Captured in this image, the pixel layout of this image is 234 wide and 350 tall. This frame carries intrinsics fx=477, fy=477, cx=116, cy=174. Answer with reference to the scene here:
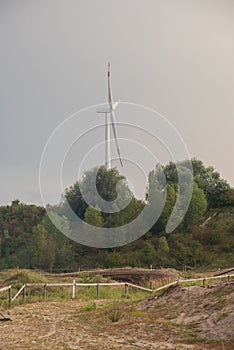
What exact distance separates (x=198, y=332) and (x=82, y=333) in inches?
145

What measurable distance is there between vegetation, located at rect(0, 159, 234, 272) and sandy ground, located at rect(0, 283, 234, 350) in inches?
1365

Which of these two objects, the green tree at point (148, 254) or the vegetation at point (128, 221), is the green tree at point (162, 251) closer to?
the vegetation at point (128, 221)

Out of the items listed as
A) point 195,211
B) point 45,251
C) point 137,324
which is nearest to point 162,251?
point 195,211

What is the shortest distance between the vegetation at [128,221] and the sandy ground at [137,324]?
34683mm

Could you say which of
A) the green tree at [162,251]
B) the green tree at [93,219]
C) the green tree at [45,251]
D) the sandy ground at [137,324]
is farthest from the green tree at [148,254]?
the sandy ground at [137,324]

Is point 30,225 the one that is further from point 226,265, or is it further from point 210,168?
point 226,265

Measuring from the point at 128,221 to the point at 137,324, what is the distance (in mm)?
53896

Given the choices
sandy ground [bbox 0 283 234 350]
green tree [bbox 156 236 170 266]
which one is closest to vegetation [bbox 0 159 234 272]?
green tree [bbox 156 236 170 266]

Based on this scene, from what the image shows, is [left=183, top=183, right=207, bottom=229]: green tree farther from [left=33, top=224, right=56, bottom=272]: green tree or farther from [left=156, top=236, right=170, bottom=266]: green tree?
[left=33, top=224, right=56, bottom=272]: green tree

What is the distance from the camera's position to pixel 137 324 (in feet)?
53.6

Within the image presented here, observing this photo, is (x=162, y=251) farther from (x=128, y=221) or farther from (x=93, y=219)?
(x=93, y=219)

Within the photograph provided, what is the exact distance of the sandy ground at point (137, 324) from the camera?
44.7ft

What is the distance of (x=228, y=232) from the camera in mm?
64312

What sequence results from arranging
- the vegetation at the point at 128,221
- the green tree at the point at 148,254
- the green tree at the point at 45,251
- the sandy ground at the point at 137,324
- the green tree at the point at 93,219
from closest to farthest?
the sandy ground at the point at 137,324 < the green tree at the point at 148,254 < the vegetation at the point at 128,221 < the green tree at the point at 45,251 < the green tree at the point at 93,219
